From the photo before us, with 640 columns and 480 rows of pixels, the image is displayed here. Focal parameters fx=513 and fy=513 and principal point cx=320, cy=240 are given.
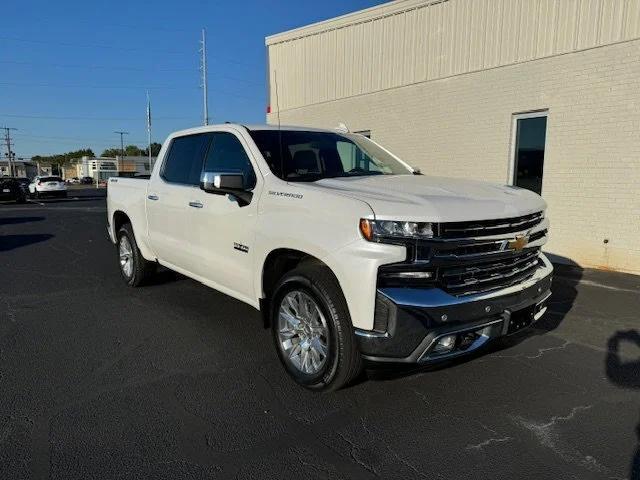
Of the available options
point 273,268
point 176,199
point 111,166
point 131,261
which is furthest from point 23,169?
point 273,268

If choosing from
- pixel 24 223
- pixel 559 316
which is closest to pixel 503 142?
pixel 559 316

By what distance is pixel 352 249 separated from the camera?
312cm

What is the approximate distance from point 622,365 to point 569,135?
207 inches

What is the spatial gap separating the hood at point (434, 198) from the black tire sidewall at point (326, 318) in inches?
26.3

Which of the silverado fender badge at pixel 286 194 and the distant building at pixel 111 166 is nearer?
the silverado fender badge at pixel 286 194

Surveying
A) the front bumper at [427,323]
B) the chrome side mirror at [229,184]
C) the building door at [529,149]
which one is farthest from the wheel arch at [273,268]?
the building door at [529,149]

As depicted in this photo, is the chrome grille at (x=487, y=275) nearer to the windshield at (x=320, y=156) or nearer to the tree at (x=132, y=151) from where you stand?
the windshield at (x=320, y=156)

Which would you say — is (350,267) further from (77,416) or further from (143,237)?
(143,237)

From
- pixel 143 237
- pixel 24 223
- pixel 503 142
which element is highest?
pixel 503 142

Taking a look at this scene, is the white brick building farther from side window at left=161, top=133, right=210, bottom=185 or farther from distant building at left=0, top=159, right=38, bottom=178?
distant building at left=0, top=159, right=38, bottom=178

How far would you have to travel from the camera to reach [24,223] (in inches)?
634

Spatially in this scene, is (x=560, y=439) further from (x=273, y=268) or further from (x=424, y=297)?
(x=273, y=268)

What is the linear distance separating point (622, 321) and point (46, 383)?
549 cm

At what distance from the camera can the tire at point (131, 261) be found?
6.39 meters
